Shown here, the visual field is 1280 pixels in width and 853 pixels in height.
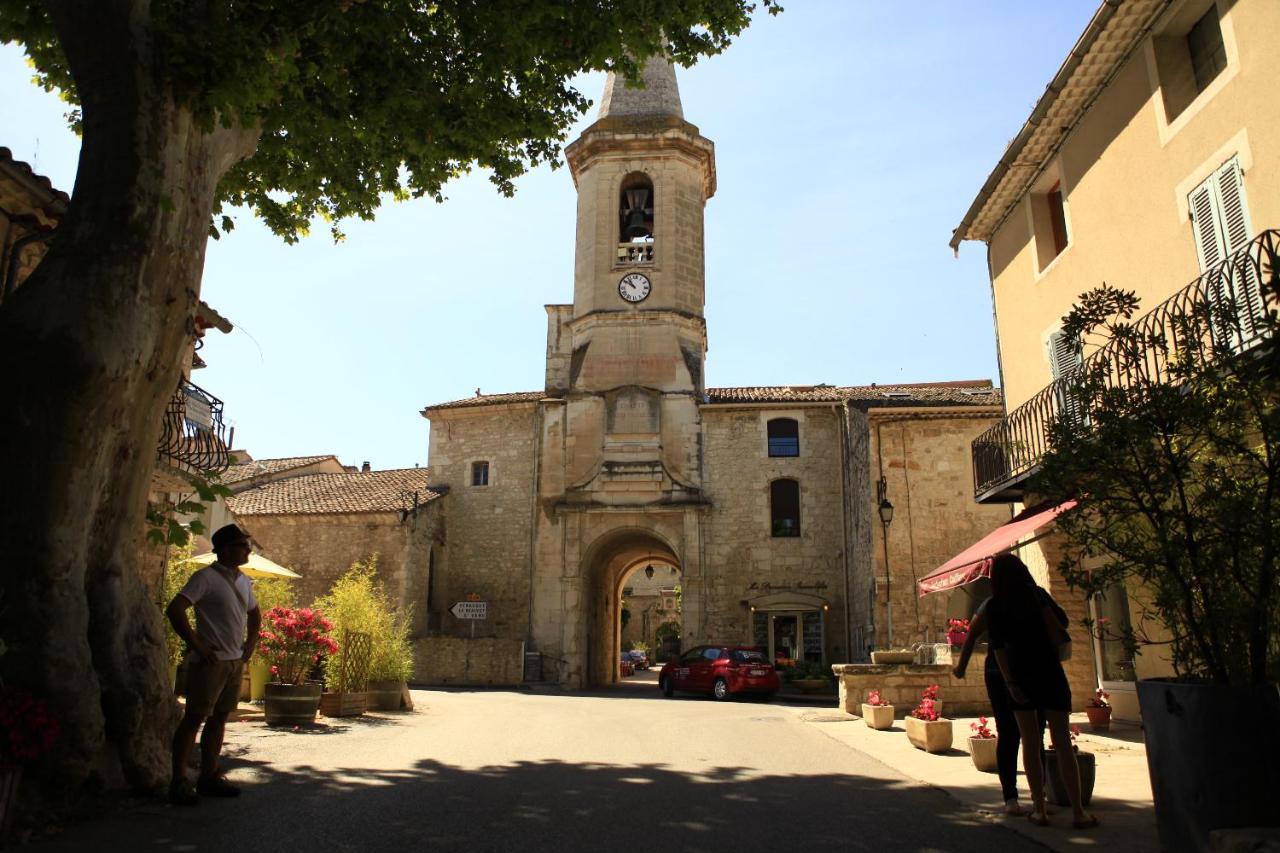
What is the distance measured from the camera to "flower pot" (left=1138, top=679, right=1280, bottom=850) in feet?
12.6

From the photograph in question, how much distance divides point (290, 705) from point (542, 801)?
19.7ft

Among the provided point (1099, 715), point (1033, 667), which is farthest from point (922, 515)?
point (1033, 667)

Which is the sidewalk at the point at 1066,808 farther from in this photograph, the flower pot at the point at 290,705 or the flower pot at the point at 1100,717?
the flower pot at the point at 290,705

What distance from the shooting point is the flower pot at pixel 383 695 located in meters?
13.6

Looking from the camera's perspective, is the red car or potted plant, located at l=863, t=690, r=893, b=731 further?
the red car

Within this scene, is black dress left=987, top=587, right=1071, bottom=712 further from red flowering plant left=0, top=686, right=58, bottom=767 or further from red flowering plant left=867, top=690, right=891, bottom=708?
red flowering plant left=867, top=690, right=891, bottom=708

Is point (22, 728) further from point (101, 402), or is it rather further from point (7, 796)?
point (101, 402)

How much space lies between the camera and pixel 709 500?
26484 mm

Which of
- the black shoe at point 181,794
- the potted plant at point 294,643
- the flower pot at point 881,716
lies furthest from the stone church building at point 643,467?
the black shoe at point 181,794

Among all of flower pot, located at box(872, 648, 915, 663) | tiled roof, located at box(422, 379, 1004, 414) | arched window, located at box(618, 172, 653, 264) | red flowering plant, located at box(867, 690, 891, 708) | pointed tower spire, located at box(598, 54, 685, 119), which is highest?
pointed tower spire, located at box(598, 54, 685, 119)

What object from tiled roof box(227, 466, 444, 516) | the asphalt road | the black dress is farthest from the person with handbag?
tiled roof box(227, 466, 444, 516)

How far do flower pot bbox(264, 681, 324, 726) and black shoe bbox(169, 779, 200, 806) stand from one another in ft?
17.8

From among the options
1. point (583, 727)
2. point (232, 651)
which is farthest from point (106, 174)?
point (583, 727)

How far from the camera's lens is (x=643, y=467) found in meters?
26.7
